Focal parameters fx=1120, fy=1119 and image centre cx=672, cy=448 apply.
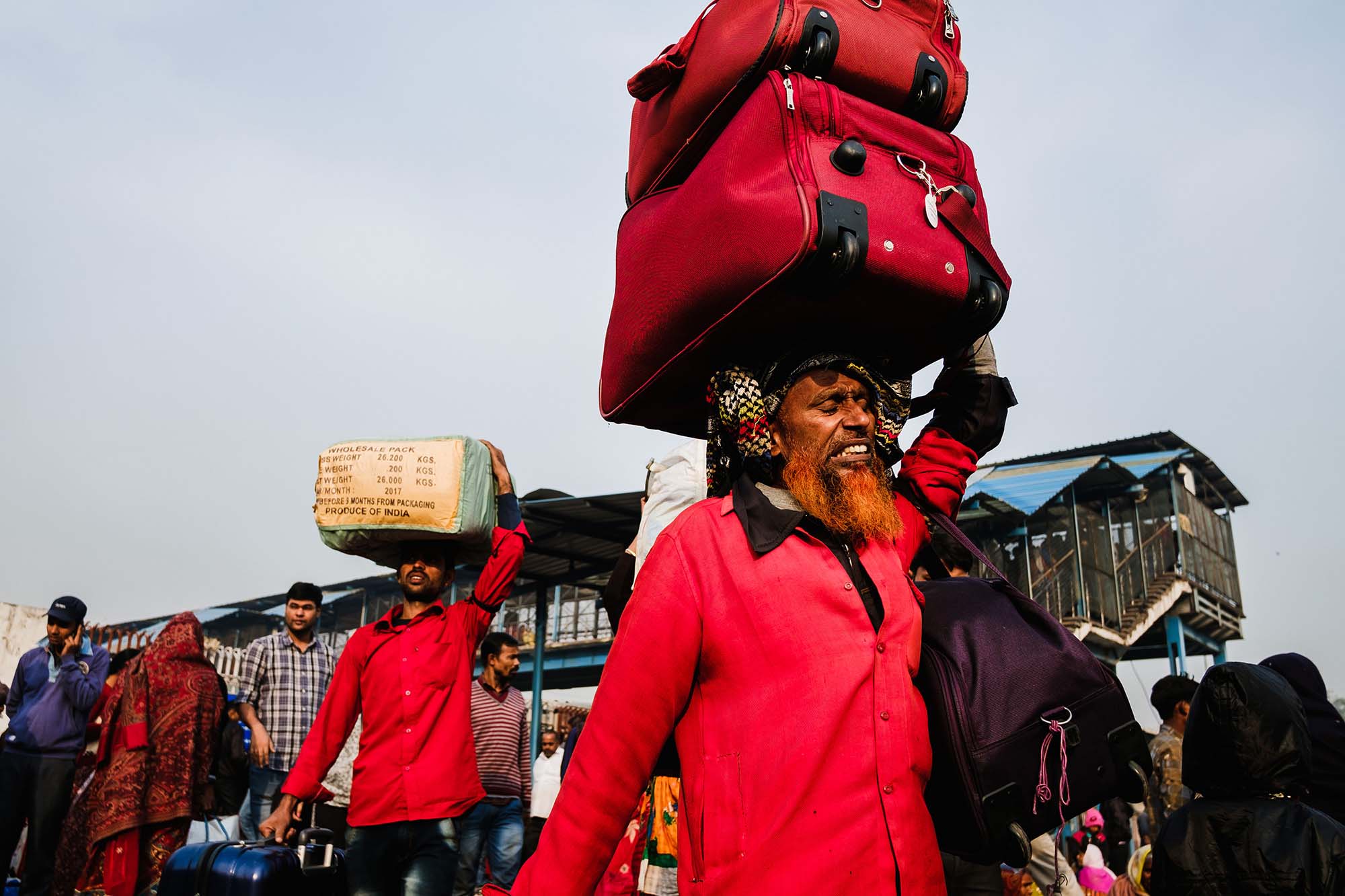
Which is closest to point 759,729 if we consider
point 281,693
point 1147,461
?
point 281,693

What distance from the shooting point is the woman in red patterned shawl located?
6699mm

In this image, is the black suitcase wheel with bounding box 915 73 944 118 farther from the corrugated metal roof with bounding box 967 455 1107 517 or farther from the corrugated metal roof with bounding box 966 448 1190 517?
the corrugated metal roof with bounding box 966 448 1190 517

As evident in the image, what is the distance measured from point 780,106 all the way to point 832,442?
2.47 ft

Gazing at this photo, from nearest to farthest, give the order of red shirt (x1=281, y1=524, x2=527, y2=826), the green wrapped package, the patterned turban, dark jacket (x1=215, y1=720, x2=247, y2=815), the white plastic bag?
1. the patterned turban
2. the white plastic bag
3. red shirt (x1=281, y1=524, x2=527, y2=826)
4. the green wrapped package
5. dark jacket (x1=215, y1=720, x2=247, y2=815)

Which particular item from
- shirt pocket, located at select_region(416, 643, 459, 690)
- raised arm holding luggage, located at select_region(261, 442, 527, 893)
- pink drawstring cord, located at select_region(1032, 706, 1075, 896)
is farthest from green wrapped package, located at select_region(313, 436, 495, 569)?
pink drawstring cord, located at select_region(1032, 706, 1075, 896)

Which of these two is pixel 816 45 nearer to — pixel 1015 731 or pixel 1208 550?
pixel 1015 731

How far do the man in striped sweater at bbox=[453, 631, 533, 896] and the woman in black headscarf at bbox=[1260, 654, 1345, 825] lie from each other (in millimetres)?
4266

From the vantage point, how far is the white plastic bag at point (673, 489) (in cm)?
496

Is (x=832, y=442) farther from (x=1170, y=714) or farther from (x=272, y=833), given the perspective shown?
(x=1170, y=714)

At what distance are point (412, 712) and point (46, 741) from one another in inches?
165

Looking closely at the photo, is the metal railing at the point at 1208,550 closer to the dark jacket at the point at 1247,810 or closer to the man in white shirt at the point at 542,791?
the man in white shirt at the point at 542,791

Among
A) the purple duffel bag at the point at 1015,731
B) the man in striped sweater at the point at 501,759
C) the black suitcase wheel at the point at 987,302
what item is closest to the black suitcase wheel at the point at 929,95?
the black suitcase wheel at the point at 987,302

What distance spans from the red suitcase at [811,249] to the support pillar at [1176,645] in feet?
75.0

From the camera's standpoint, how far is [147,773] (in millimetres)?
6902
